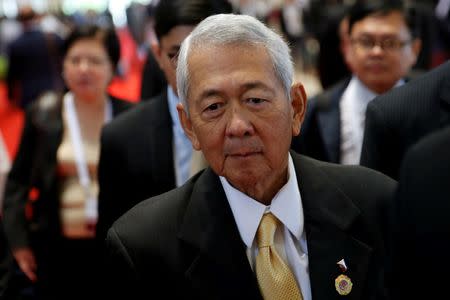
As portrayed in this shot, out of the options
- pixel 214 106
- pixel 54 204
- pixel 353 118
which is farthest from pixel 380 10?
pixel 214 106

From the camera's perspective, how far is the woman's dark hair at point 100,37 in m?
4.90

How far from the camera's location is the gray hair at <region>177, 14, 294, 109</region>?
2.30 m

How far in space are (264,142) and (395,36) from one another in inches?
82.2

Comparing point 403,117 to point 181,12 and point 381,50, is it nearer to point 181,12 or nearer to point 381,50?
point 181,12

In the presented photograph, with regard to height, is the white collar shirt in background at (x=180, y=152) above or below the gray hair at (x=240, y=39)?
below

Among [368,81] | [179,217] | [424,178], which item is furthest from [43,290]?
[424,178]

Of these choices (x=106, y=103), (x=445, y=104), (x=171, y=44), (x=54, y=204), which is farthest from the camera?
(x=106, y=103)

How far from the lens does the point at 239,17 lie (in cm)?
235

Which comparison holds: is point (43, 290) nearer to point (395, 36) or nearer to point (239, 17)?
point (395, 36)

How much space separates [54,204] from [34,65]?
5346 mm

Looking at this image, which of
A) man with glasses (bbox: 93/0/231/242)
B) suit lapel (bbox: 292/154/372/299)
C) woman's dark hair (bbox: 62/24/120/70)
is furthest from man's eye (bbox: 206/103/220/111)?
woman's dark hair (bbox: 62/24/120/70)

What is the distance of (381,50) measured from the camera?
4195 mm

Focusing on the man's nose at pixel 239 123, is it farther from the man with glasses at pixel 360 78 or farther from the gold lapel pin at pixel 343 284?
the man with glasses at pixel 360 78

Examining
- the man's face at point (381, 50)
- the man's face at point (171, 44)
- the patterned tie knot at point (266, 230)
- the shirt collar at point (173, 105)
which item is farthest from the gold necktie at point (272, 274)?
the man's face at point (381, 50)
